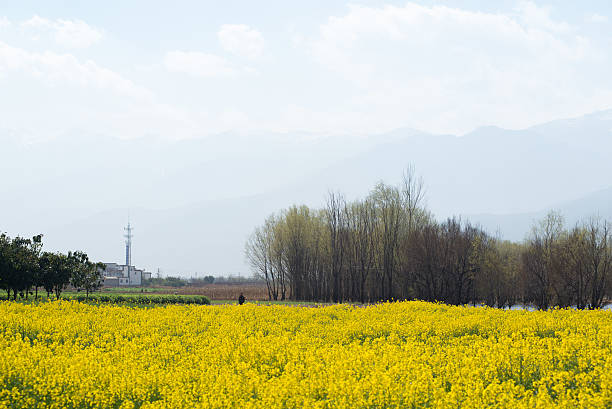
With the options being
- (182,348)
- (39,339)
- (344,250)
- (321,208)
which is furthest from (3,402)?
(321,208)

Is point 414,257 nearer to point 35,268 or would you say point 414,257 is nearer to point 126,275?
point 35,268

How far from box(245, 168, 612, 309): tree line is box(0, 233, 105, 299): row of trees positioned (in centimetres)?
2365

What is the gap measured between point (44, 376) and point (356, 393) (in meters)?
6.18

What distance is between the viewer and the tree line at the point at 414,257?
45969mm

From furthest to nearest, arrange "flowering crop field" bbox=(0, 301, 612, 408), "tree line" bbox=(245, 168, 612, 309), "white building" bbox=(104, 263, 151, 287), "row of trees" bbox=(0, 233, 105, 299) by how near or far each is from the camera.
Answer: "white building" bbox=(104, 263, 151, 287)
"tree line" bbox=(245, 168, 612, 309)
"row of trees" bbox=(0, 233, 105, 299)
"flowering crop field" bbox=(0, 301, 612, 408)

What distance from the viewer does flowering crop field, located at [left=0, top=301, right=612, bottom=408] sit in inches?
352

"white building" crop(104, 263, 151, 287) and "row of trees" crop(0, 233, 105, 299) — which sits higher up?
"row of trees" crop(0, 233, 105, 299)

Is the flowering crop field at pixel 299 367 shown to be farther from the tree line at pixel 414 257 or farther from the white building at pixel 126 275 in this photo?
the white building at pixel 126 275

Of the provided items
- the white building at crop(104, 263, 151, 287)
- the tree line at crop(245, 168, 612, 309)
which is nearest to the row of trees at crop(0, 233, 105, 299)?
the tree line at crop(245, 168, 612, 309)

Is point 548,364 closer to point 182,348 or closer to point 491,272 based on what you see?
point 182,348

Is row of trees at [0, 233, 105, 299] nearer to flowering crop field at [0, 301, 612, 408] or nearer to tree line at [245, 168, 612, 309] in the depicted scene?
flowering crop field at [0, 301, 612, 408]

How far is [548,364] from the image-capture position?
38.7ft

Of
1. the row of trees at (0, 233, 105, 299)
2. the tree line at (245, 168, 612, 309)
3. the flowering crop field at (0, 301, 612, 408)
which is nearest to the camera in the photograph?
the flowering crop field at (0, 301, 612, 408)

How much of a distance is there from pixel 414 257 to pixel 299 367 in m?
37.2
